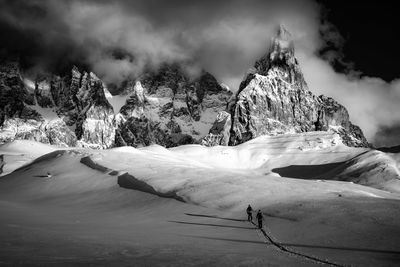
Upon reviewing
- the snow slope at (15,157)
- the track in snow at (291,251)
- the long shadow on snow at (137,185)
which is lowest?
the track in snow at (291,251)

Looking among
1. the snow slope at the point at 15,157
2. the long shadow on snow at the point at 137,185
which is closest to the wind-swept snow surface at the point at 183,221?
the long shadow on snow at the point at 137,185

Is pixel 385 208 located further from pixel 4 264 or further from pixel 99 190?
pixel 99 190

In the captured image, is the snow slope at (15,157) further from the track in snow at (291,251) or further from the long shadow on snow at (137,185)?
the track in snow at (291,251)

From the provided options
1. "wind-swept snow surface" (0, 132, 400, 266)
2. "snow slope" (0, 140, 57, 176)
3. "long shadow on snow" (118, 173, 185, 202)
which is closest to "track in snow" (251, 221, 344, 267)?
"wind-swept snow surface" (0, 132, 400, 266)

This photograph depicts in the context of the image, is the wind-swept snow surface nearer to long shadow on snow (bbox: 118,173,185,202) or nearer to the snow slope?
long shadow on snow (bbox: 118,173,185,202)

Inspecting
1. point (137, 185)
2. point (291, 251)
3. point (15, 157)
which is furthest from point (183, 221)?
point (15, 157)

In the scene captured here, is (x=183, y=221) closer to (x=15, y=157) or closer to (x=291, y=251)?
(x=291, y=251)

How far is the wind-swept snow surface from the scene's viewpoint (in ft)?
82.7

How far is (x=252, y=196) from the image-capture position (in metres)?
53.9

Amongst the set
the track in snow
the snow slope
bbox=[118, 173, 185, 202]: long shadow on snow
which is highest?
the snow slope

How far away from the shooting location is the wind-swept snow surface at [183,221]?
25203 millimetres

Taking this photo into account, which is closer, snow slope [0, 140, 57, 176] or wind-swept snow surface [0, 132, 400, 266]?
wind-swept snow surface [0, 132, 400, 266]

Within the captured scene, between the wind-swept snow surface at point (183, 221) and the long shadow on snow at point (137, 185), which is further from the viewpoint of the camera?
the long shadow on snow at point (137, 185)

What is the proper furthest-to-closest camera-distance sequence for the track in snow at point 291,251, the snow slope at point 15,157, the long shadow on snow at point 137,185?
the snow slope at point 15,157 < the long shadow on snow at point 137,185 < the track in snow at point 291,251
